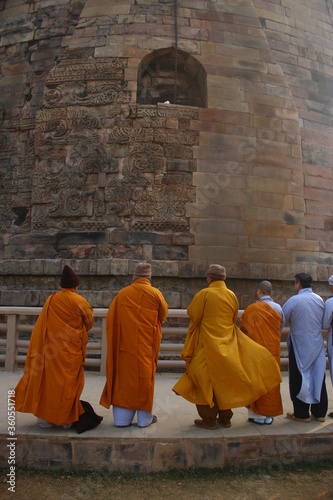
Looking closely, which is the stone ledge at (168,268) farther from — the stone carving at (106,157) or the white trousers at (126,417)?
the white trousers at (126,417)

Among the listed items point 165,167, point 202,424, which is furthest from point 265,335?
point 165,167

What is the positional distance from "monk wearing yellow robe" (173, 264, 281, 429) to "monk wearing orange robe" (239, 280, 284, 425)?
8.2 inches

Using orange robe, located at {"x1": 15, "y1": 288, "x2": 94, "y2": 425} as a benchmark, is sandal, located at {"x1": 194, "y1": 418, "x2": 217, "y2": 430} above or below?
below

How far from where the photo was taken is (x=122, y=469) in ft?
10.5

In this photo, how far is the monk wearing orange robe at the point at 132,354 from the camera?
347 cm

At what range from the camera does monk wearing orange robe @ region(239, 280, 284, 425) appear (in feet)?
12.2

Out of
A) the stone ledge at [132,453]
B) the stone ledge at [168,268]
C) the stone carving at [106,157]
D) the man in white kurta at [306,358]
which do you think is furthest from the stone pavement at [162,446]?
the stone carving at [106,157]

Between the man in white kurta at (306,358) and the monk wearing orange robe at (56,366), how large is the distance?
222cm

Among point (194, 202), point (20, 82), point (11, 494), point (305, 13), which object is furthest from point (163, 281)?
point (305, 13)

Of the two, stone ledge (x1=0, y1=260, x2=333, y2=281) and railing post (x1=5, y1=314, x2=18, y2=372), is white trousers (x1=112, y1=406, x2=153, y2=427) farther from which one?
stone ledge (x1=0, y1=260, x2=333, y2=281)

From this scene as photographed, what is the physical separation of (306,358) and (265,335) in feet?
1.80

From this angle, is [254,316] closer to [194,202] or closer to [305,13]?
[194,202]

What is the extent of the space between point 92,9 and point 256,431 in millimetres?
8657

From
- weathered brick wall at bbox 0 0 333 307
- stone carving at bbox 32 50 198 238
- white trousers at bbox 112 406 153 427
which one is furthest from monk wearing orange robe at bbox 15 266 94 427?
stone carving at bbox 32 50 198 238
